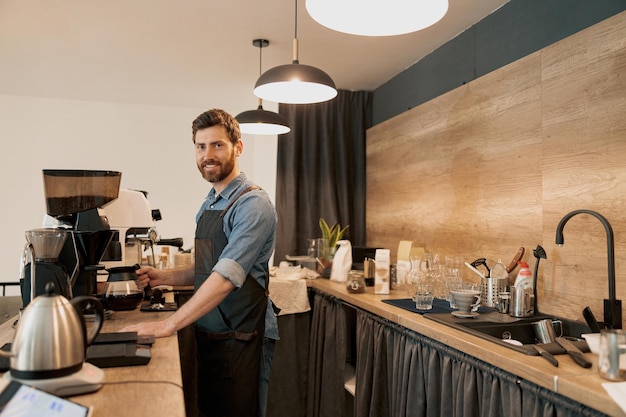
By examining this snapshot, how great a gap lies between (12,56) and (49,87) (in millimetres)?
995

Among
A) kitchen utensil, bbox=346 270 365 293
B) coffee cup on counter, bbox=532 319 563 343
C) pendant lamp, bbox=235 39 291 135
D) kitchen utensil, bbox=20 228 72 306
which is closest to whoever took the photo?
kitchen utensil, bbox=20 228 72 306

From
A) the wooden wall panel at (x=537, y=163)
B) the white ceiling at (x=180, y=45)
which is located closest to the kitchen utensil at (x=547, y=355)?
the wooden wall panel at (x=537, y=163)

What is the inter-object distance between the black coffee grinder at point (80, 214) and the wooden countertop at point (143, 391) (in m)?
0.43

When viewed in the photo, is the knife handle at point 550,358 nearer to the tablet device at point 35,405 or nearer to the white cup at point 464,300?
the white cup at point 464,300

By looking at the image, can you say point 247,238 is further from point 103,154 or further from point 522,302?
point 103,154

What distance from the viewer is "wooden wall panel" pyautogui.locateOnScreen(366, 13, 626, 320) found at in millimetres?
1969

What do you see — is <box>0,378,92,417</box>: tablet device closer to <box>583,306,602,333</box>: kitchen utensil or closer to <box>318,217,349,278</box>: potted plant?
<box>583,306,602,333</box>: kitchen utensil

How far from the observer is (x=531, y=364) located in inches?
59.7

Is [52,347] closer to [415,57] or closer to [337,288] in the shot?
[337,288]

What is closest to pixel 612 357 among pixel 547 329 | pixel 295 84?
pixel 547 329

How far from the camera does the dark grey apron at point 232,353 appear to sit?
202 centimetres

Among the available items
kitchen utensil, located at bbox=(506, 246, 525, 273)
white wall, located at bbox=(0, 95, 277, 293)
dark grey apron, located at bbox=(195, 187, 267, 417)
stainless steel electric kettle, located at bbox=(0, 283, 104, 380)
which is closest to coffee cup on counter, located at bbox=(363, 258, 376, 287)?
kitchen utensil, located at bbox=(506, 246, 525, 273)

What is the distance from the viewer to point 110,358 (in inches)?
54.2

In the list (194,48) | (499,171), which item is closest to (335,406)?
(499,171)
